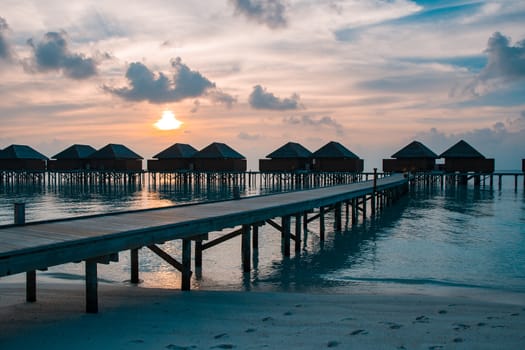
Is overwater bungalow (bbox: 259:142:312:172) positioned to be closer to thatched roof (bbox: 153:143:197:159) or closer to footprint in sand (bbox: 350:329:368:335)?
thatched roof (bbox: 153:143:197:159)

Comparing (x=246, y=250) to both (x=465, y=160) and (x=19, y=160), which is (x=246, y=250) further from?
(x=19, y=160)

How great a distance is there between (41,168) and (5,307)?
2069 inches

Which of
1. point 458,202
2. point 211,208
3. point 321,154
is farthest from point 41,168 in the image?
point 211,208

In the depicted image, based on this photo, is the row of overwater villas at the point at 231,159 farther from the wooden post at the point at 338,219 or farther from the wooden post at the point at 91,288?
the wooden post at the point at 91,288

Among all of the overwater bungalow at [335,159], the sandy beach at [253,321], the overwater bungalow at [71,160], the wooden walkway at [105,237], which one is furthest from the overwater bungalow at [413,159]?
the sandy beach at [253,321]

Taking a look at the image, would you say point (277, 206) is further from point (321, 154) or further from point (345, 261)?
point (321, 154)

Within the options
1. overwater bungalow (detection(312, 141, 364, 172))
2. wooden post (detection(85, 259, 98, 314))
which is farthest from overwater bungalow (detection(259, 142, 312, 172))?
wooden post (detection(85, 259, 98, 314))

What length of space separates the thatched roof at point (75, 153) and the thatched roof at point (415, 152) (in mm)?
34545

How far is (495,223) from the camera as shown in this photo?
20.2 metres

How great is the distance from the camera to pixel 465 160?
44.8 meters

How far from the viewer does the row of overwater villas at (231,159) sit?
45.2 meters

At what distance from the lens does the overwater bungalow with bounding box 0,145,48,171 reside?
53844 millimetres

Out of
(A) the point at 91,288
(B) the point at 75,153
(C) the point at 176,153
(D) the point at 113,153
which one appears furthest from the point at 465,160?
(A) the point at 91,288

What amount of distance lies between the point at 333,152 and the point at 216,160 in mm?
12123
